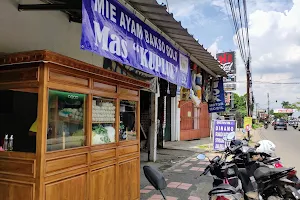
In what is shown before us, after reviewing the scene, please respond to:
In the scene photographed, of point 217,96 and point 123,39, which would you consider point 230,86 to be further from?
point 123,39

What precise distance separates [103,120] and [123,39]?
120 cm

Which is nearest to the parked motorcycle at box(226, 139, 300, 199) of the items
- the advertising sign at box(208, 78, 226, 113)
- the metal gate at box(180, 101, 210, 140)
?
the advertising sign at box(208, 78, 226, 113)

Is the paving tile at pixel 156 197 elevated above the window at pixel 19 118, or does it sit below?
below

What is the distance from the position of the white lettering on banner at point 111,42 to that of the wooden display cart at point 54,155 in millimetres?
323

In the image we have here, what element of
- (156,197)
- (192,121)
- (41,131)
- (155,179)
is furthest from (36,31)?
(192,121)

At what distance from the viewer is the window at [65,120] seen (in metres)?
3.11

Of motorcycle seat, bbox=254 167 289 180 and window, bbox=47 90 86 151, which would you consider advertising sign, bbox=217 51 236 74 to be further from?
window, bbox=47 90 86 151

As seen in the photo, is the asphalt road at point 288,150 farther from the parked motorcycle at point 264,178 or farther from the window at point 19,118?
the window at point 19,118

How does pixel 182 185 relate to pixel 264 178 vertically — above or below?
below

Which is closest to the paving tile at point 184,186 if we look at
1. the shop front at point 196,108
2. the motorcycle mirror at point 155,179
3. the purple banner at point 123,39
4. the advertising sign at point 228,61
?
the purple banner at point 123,39

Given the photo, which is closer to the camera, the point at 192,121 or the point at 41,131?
the point at 41,131

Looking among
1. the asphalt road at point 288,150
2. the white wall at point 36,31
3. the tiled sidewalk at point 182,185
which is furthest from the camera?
the asphalt road at point 288,150

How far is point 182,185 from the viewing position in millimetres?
6270

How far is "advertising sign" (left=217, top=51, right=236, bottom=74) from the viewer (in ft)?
72.7
